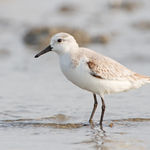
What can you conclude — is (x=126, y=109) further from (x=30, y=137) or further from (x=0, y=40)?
(x=0, y=40)

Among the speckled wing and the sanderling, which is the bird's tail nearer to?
the speckled wing

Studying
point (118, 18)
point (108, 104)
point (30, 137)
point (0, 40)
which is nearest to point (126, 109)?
point (108, 104)

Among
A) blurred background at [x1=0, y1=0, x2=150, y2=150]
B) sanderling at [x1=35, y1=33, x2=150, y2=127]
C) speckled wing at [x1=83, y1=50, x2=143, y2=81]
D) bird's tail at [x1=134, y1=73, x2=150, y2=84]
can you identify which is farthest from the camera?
bird's tail at [x1=134, y1=73, x2=150, y2=84]

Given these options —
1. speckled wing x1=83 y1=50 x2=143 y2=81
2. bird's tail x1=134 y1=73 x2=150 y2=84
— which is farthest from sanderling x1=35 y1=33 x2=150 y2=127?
bird's tail x1=134 y1=73 x2=150 y2=84

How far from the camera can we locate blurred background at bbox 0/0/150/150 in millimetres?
6859

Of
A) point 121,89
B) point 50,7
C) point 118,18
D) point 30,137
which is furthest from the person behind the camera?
point 50,7

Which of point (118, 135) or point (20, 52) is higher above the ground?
point (20, 52)

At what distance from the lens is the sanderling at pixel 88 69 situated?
7441 millimetres

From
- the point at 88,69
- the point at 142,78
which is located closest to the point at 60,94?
the point at 142,78

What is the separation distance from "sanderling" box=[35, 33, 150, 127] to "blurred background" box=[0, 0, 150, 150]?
2.65 feet

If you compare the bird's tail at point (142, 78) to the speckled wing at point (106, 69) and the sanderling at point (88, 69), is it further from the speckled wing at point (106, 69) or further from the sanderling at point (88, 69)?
the sanderling at point (88, 69)

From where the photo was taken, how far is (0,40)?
Answer: 17.5 meters

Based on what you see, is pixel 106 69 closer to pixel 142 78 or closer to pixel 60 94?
pixel 142 78

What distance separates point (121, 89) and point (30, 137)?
2.29m
